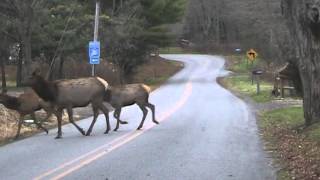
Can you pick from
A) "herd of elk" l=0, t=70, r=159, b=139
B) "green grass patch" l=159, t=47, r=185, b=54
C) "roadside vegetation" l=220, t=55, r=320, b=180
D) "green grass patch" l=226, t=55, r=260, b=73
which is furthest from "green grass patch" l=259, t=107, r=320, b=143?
"green grass patch" l=159, t=47, r=185, b=54

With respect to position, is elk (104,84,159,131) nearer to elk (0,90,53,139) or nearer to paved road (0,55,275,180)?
paved road (0,55,275,180)

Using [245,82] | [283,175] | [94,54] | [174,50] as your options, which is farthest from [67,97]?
[174,50]

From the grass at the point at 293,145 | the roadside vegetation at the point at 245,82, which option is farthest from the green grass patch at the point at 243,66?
the grass at the point at 293,145

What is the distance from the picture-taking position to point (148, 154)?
13.1m

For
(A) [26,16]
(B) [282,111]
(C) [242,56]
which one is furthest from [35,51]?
(C) [242,56]

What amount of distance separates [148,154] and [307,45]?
489cm

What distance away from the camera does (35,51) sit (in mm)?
52375

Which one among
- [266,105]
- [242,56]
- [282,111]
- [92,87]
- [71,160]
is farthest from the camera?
[242,56]

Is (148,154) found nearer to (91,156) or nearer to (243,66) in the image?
(91,156)

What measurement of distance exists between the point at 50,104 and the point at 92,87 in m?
1.29

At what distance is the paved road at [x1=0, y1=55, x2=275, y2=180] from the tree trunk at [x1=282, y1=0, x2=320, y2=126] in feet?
5.53

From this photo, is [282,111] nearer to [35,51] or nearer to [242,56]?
[35,51]

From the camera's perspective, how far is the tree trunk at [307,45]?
574 inches

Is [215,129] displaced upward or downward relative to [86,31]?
downward
